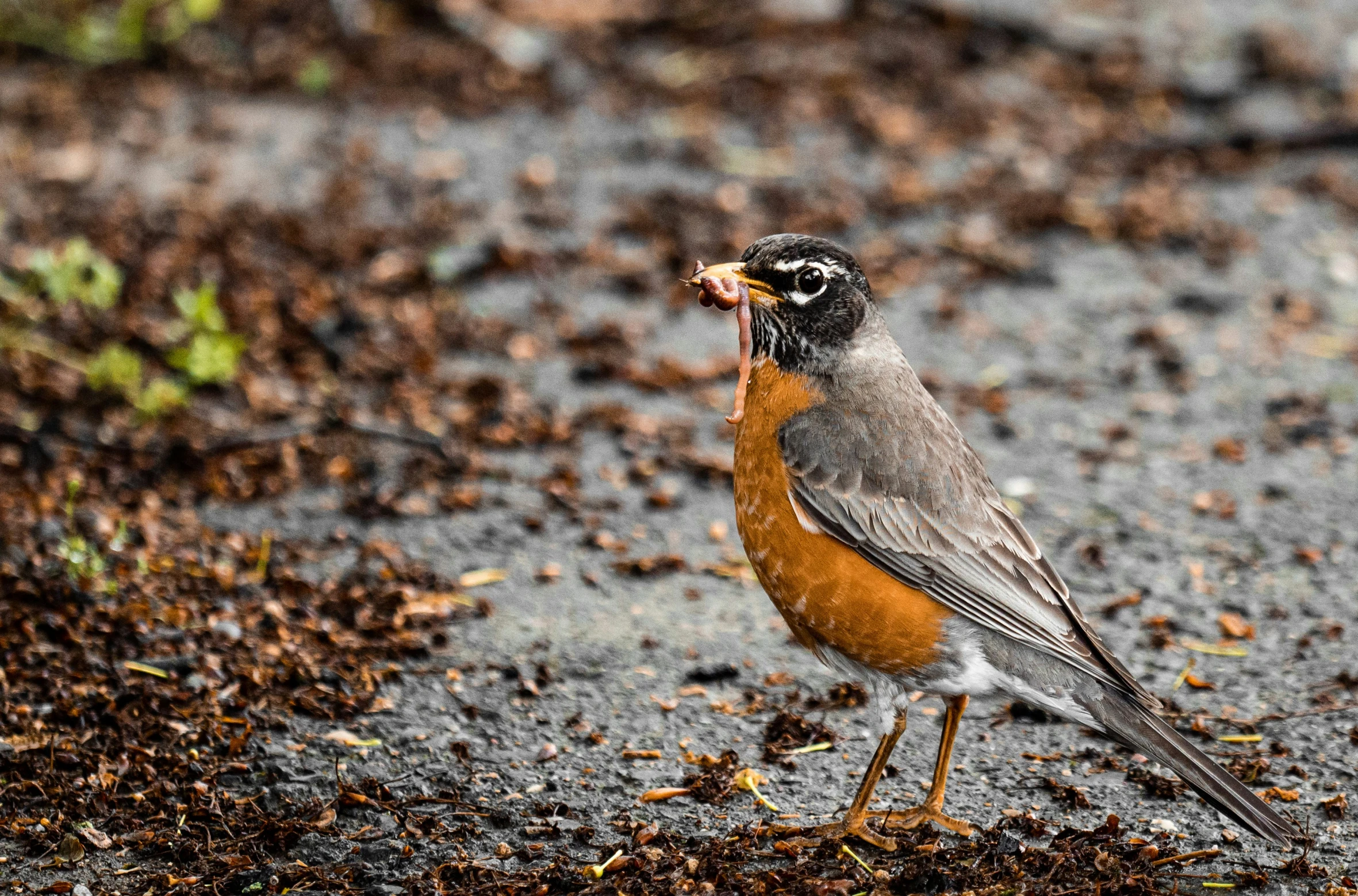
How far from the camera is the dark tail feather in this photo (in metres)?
3.75

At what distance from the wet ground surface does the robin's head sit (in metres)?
1.26

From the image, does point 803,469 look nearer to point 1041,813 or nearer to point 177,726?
point 1041,813

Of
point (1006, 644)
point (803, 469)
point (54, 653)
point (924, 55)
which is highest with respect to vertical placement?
point (924, 55)

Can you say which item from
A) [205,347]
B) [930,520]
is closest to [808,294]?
[930,520]

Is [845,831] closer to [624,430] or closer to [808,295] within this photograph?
[808,295]

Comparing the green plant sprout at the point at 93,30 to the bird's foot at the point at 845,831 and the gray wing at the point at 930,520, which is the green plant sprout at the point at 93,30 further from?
the bird's foot at the point at 845,831

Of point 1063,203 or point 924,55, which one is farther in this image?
point 924,55

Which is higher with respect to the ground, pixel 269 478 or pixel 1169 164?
pixel 1169 164

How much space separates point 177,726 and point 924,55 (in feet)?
24.4

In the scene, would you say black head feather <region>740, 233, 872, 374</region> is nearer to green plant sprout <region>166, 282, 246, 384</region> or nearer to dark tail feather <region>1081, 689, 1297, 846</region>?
dark tail feather <region>1081, 689, 1297, 846</region>

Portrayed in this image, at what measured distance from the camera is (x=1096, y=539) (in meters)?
6.03

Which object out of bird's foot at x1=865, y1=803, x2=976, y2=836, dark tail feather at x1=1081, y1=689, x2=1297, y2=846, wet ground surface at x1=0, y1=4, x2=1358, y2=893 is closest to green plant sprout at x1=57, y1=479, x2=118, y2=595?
wet ground surface at x1=0, y1=4, x2=1358, y2=893

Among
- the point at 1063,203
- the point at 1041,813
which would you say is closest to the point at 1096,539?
the point at 1041,813

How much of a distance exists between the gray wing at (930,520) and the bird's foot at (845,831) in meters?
0.66
